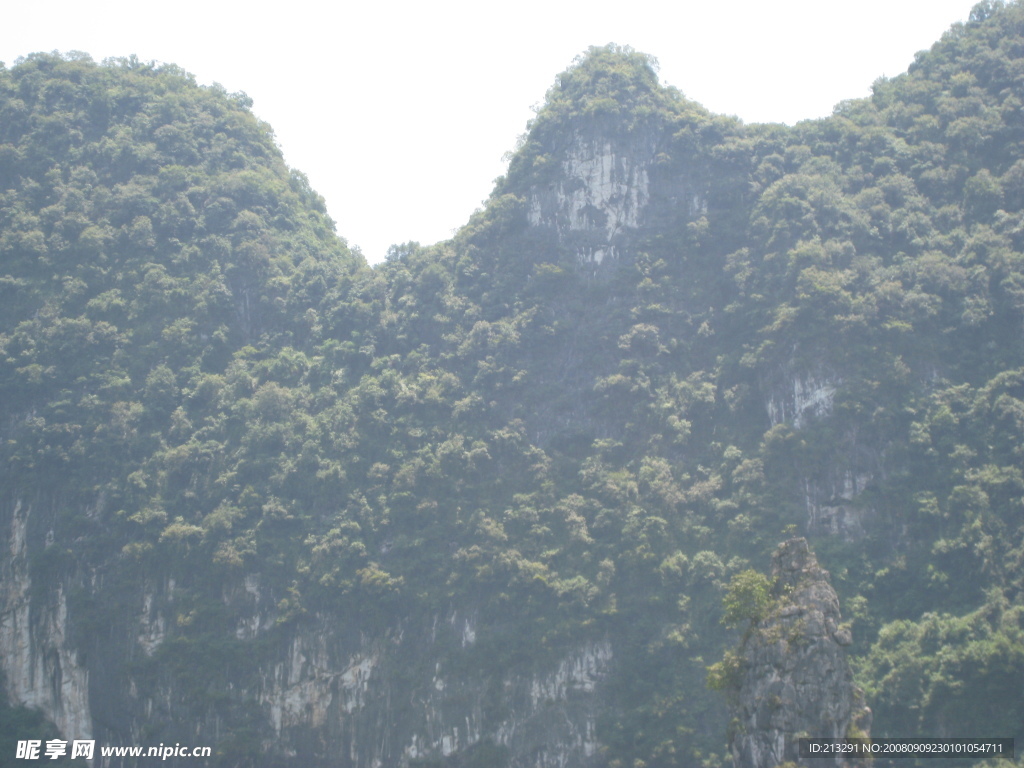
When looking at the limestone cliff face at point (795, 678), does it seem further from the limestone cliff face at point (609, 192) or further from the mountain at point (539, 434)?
the limestone cliff face at point (609, 192)

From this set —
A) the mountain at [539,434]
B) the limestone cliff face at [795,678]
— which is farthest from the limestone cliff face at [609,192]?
the limestone cliff face at [795,678]

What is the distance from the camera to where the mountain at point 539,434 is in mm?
38906

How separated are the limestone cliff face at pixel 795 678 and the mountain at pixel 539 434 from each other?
1645mm

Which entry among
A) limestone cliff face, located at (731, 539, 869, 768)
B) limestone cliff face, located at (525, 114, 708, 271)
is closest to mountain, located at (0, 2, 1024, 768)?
limestone cliff face, located at (525, 114, 708, 271)

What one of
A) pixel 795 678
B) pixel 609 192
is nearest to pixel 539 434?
pixel 609 192

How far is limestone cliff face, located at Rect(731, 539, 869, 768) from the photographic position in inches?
1073

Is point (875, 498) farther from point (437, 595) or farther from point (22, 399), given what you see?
point (22, 399)

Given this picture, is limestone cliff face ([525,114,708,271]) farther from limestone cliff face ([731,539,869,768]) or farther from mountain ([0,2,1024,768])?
limestone cliff face ([731,539,869,768])

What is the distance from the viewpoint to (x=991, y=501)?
1449 inches

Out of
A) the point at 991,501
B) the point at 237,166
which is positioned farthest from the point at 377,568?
the point at 237,166

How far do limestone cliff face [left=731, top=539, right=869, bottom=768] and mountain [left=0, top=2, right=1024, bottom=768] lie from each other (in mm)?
1645

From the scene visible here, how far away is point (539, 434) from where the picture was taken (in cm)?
4644

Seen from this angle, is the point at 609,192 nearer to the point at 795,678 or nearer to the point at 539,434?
the point at 539,434

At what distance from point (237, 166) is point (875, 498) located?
38086 mm
